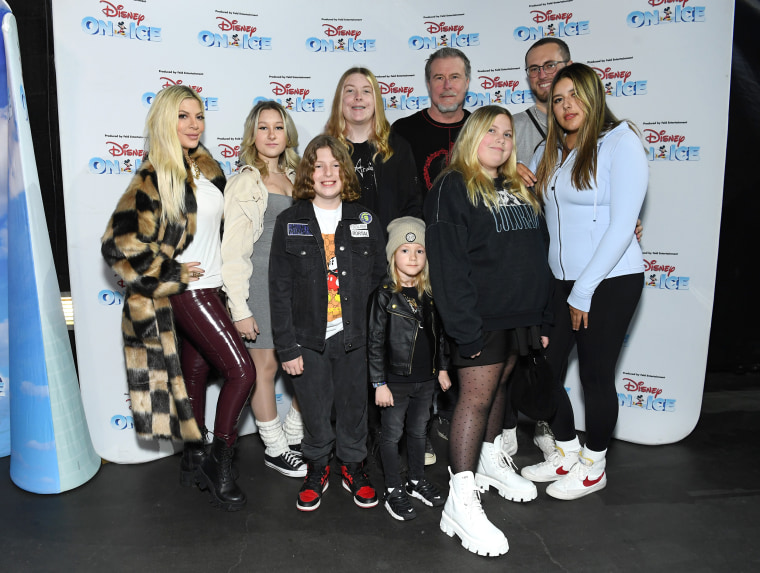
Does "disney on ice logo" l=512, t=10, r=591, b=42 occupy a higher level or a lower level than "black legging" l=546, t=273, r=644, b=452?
higher

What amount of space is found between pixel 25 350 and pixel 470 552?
7.98 ft

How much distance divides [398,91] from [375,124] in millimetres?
835

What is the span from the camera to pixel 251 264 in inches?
117

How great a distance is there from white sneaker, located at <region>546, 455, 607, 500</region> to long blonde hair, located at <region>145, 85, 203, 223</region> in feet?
7.55

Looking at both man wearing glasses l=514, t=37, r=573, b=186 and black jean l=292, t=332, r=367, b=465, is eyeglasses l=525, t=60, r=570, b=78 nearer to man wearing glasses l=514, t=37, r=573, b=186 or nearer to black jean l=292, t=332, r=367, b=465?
man wearing glasses l=514, t=37, r=573, b=186

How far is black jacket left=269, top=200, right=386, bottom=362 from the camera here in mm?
2676

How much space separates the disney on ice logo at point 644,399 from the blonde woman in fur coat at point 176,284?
245cm

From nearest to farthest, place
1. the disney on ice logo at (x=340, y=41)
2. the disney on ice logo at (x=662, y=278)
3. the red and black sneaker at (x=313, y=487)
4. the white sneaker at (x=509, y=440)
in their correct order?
the red and black sneaker at (x=313, y=487) < the white sneaker at (x=509, y=440) < the disney on ice logo at (x=662, y=278) < the disney on ice logo at (x=340, y=41)

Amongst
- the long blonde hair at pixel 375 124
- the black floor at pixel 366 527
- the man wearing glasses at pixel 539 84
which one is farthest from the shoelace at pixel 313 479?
the man wearing glasses at pixel 539 84

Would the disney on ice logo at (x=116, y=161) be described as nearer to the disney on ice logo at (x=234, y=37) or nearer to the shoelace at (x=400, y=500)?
the disney on ice logo at (x=234, y=37)

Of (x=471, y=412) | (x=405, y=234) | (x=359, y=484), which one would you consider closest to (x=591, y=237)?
(x=405, y=234)

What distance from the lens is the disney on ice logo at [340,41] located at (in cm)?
371

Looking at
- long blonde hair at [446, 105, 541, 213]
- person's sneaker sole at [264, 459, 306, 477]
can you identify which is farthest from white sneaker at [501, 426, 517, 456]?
long blonde hair at [446, 105, 541, 213]

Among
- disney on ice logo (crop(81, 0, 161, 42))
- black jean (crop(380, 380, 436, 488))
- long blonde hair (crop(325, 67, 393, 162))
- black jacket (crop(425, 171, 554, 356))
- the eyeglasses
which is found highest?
disney on ice logo (crop(81, 0, 161, 42))
